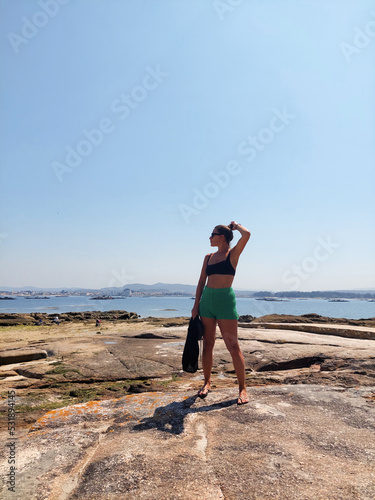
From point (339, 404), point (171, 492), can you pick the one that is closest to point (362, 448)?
point (339, 404)

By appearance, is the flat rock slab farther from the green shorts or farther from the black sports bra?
the black sports bra

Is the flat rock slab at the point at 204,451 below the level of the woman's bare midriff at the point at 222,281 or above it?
below

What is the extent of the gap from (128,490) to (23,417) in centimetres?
220

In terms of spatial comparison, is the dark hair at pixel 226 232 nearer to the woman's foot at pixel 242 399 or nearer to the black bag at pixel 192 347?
the black bag at pixel 192 347

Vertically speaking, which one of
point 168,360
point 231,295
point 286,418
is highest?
point 231,295

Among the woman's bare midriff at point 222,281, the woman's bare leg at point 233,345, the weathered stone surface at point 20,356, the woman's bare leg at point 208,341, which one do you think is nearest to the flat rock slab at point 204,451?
the woman's bare leg at point 233,345

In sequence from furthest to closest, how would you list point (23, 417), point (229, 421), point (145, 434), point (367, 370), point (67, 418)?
point (367, 370) → point (23, 417) → point (67, 418) → point (229, 421) → point (145, 434)

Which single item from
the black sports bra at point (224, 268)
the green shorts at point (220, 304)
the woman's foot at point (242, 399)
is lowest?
the woman's foot at point (242, 399)

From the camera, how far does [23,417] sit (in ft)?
10.5

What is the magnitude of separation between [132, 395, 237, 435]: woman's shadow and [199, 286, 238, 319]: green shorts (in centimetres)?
89

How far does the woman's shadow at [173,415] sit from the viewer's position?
2.48 metres

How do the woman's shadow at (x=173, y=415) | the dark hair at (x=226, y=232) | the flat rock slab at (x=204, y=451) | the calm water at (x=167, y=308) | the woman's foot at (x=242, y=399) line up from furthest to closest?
1. the calm water at (x=167, y=308)
2. the dark hair at (x=226, y=232)
3. the woman's foot at (x=242, y=399)
4. the woman's shadow at (x=173, y=415)
5. the flat rock slab at (x=204, y=451)

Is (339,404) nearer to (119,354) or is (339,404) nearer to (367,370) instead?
(367,370)

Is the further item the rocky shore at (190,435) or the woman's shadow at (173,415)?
the woman's shadow at (173,415)
